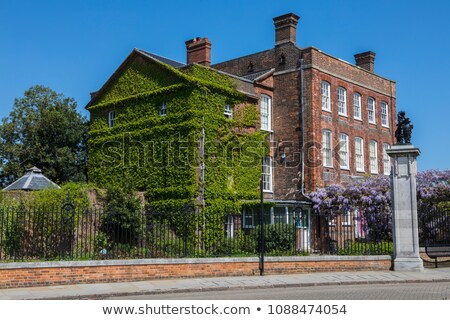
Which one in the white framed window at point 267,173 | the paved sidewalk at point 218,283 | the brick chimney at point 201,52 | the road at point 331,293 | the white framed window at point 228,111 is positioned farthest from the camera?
the white framed window at point 267,173

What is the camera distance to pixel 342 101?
3581cm

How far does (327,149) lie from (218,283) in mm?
A: 19080

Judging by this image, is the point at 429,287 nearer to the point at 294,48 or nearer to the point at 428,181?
the point at 428,181

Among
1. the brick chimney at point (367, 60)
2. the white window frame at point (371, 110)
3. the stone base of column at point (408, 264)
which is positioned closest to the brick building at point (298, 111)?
the white window frame at point (371, 110)

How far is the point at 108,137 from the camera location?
110 feet

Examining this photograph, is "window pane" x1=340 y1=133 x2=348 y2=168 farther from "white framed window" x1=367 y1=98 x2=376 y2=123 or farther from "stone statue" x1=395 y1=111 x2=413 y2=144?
"stone statue" x1=395 y1=111 x2=413 y2=144

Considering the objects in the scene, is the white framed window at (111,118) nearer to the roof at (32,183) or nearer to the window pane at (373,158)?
the roof at (32,183)

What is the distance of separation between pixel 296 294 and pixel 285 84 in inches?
837

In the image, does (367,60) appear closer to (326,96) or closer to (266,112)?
(326,96)

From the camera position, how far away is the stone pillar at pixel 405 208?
65.0 feet

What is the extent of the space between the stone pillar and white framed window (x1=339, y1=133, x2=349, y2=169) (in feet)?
48.7

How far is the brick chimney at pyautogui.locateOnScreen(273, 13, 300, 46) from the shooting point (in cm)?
3428

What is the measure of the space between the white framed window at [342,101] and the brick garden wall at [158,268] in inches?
659

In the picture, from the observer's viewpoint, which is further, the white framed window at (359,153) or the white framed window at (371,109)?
the white framed window at (371,109)
